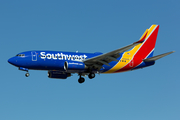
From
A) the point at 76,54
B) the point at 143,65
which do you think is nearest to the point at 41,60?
the point at 76,54

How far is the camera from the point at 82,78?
59.5 metres

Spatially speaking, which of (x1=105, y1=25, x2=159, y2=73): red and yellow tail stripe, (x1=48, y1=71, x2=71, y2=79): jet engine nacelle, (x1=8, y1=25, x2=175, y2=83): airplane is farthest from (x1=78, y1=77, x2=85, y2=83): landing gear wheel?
(x1=105, y1=25, x2=159, y2=73): red and yellow tail stripe

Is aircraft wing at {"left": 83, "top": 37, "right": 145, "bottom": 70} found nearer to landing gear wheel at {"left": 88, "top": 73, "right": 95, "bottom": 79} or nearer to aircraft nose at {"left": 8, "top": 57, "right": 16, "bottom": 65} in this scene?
landing gear wheel at {"left": 88, "top": 73, "right": 95, "bottom": 79}

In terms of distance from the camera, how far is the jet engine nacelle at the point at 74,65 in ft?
175

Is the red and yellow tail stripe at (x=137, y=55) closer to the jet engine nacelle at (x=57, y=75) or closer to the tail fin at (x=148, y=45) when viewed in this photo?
the tail fin at (x=148, y=45)

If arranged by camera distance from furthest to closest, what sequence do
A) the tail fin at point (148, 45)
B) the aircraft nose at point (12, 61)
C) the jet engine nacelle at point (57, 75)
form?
the tail fin at point (148, 45) → the jet engine nacelle at point (57, 75) → the aircraft nose at point (12, 61)

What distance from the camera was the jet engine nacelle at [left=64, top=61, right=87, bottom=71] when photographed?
175 feet

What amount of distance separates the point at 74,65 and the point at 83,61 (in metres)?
1.94

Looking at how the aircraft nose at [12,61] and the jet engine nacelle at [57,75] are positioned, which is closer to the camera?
the aircraft nose at [12,61]

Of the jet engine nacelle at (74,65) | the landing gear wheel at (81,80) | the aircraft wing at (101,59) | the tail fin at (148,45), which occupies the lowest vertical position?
the landing gear wheel at (81,80)

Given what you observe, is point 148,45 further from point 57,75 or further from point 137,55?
point 57,75

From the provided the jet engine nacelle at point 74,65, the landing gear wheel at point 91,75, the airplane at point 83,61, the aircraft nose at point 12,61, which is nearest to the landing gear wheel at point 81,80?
the airplane at point 83,61

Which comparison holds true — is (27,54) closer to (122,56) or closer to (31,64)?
(31,64)

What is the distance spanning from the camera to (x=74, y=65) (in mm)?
53719
